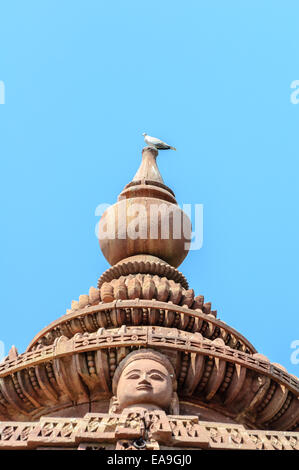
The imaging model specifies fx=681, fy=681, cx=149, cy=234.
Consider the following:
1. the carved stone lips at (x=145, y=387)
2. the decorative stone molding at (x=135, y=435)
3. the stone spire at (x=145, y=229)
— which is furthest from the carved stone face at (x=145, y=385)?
the stone spire at (x=145, y=229)

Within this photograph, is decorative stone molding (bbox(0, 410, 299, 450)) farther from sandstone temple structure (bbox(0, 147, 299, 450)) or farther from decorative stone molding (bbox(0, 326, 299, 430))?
decorative stone molding (bbox(0, 326, 299, 430))

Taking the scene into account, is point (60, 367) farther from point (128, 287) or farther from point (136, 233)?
point (136, 233)

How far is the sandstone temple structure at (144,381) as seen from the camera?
8008mm

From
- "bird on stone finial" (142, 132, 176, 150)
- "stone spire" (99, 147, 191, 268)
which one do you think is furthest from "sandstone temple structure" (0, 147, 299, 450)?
"bird on stone finial" (142, 132, 176, 150)

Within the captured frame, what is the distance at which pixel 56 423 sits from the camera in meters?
8.29

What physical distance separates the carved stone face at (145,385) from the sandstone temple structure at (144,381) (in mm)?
17

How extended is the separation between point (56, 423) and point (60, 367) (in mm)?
2787

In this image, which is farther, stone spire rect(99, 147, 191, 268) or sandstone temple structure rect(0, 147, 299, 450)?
stone spire rect(99, 147, 191, 268)

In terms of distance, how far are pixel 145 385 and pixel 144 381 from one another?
8 cm

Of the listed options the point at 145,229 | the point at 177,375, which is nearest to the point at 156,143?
the point at 145,229

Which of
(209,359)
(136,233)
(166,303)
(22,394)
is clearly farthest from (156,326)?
(136,233)

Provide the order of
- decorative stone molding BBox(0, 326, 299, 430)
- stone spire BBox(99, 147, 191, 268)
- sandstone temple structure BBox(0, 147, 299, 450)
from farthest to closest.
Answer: stone spire BBox(99, 147, 191, 268)
decorative stone molding BBox(0, 326, 299, 430)
sandstone temple structure BBox(0, 147, 299, 450)

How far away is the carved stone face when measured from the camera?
383 inches

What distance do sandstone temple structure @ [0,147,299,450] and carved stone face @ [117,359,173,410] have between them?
17 millimetres
